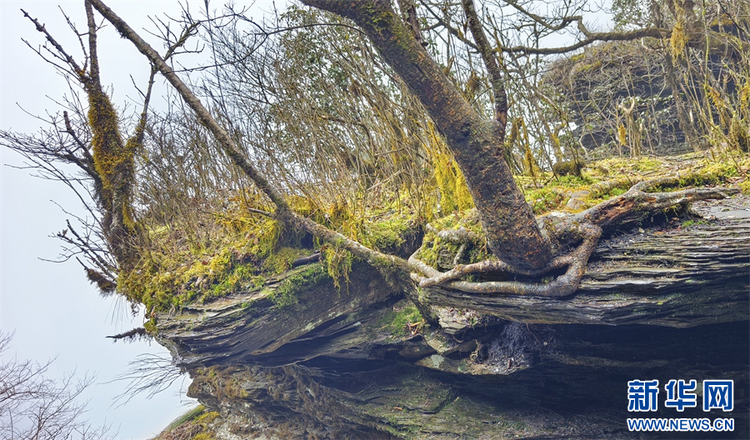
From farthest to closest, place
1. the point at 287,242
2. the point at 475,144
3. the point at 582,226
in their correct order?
the point at 287,242
the point at 582,226
the point at 475,144

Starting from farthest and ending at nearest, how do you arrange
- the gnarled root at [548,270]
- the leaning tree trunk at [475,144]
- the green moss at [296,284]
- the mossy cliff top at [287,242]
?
the green moss at [296,284] → the mossy cliff top at [287,242] → the gnarled root at [548,270] → the leaning tree trunk at [475,144]

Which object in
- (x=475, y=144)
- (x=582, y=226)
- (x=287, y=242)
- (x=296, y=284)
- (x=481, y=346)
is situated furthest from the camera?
(x=287, y=242)

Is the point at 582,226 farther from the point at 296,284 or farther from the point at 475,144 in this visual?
the point at 296,284

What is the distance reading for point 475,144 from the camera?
2543 millimetres

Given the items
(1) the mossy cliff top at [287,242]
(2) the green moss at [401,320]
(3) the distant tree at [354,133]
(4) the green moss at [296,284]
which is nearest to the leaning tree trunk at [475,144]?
(3) the distant tree at [354,133]

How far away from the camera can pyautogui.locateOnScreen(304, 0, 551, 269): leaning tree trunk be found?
2400 millimetres

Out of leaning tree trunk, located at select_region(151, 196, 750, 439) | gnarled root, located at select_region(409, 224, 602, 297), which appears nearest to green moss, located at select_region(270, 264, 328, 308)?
leaning tree trunk, located at select_region(151, 196, 750, 439)

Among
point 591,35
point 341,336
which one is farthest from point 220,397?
point 591,35

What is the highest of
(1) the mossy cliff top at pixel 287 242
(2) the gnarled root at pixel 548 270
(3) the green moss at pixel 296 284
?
(1) the mossy cliff top at pixel 287 242

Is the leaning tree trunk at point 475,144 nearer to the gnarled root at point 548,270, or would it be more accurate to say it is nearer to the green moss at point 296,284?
the gnarled root at point 548,270

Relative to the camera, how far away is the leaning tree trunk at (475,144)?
94.5 inches

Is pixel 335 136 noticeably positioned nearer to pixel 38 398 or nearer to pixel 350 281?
pixel 350 281

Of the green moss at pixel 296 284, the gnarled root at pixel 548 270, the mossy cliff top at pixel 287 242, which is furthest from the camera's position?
the green moss at pixel 296 284

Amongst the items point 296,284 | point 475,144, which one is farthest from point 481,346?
point 475,144
